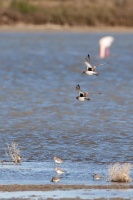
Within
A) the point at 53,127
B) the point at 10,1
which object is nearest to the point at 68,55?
the point at 10,1

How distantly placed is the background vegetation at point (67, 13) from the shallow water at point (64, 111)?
13737 mm

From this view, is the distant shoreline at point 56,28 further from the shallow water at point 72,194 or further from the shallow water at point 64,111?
the shallow water at point 72,194

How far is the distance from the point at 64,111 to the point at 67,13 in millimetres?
39654

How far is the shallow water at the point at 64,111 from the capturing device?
14977 mm

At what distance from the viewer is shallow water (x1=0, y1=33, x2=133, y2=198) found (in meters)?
15.0

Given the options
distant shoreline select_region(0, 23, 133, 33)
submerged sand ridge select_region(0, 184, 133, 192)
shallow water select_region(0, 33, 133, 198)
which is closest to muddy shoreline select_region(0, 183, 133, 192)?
submerged sand ridge select_region(0, 184, 133, 192)

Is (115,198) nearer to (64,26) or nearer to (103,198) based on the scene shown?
(103,198)

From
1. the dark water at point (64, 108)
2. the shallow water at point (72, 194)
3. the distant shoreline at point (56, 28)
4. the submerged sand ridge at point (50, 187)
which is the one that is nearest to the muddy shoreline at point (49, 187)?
the submerged sand ridge at point (50, 187)

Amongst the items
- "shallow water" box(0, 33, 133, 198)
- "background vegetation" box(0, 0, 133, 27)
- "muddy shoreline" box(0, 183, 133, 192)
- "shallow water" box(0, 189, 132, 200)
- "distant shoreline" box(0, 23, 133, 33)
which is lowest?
"shallow water" box(0, 189, 132, 200)

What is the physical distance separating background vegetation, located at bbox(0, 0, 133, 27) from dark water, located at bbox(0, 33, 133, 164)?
512 inches

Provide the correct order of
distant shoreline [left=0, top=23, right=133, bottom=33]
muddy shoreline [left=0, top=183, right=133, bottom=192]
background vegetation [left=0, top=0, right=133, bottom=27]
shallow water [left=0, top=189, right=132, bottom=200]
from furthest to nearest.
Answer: background vegetation [left=0, top=0, right=133, bottom=27] → distant shoreline [left=0, top=23, right=133, bottom=33] → muddy shoreline [left=0, top=183, right=133, bottom=192] → shallow water [left=0, top=189, right=132, bottom=200]

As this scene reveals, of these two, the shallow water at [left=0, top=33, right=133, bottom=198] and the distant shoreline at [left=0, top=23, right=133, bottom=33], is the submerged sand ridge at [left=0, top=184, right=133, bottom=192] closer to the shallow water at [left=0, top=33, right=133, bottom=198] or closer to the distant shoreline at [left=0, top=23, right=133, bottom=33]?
the shallow water at [left=0, top=33, right=133, bottom=198]

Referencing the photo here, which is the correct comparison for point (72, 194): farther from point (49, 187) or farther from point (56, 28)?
point (56, 28)

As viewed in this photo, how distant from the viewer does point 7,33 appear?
191 ft
